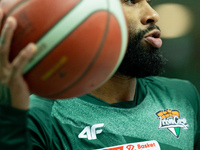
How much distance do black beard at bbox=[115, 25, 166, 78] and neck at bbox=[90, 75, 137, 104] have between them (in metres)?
0.03

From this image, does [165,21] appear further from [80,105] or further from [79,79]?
[79,79]

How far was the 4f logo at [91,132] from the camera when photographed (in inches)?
33.9

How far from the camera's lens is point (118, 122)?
0.92 metres

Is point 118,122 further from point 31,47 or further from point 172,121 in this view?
point 31,47

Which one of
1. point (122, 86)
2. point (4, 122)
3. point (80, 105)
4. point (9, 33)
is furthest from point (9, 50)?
point (122, 86)

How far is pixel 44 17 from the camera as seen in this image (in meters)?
0.55

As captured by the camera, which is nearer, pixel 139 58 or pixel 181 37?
pixel 139 58

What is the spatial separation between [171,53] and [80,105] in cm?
172

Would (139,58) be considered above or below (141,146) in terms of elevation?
above

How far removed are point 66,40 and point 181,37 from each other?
2.12 metres

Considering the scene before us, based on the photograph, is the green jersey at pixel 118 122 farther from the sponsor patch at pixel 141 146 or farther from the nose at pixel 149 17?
the nose at pixel 149 17

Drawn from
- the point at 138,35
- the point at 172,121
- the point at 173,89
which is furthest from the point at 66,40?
the point at 173,89

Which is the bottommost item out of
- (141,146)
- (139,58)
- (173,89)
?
(141,146)

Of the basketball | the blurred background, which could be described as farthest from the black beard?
the blurred background
